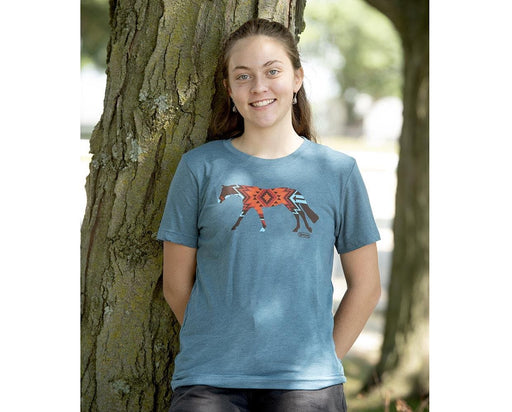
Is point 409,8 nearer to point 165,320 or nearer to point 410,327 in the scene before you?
point 410,327

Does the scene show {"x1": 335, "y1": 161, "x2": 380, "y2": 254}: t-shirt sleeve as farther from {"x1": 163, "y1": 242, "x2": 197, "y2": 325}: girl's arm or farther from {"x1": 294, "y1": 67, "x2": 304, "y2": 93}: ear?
{"x1": 163, "y1": 242, "x2": 197, "y2": 325}: girl's arm

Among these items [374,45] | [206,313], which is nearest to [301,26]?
[206,313]

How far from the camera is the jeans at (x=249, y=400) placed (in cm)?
217

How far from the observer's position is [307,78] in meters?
2.72

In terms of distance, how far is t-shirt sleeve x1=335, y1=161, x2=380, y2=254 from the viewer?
7.95 feet

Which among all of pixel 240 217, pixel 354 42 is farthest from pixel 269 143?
pixel 354 42

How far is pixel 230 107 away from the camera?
2.68 meters

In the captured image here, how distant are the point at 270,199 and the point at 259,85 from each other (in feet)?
1.30

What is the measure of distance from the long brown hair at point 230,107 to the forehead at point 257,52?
41 mm

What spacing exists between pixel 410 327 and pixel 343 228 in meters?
3.95

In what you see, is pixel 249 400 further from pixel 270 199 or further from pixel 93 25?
pixel 93 25

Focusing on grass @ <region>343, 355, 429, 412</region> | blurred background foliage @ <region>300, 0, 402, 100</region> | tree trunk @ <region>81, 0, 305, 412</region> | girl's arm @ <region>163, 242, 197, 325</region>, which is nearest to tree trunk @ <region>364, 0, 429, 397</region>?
grass @ <region>343, 355, 429, 412</region>

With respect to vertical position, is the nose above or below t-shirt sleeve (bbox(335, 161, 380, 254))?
above

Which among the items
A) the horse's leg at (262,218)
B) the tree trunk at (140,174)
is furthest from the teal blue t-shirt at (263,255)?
the tree trunk at (140,174)
